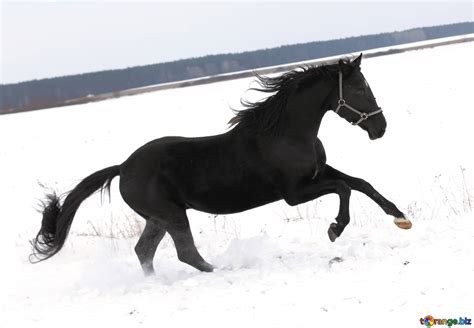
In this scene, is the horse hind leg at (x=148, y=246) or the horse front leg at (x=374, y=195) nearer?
the horse front leg at (x=374, y=195)

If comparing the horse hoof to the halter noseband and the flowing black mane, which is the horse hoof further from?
the flowing black mane

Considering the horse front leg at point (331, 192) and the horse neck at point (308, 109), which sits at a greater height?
the horse neck at point (308, 109)

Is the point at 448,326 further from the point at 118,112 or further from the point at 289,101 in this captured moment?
the point at 118,112

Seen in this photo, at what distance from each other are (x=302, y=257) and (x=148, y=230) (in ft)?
6.08

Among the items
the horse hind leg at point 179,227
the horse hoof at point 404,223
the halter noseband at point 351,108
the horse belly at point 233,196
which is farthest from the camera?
the horse hind leg at point 179,227

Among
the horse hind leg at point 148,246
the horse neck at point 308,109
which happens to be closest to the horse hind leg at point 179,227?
the horse hind leg at point 148,246

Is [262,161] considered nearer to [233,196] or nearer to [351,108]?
[233,196]

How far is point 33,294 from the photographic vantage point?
6.37 metres

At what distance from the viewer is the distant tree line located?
11775 cm

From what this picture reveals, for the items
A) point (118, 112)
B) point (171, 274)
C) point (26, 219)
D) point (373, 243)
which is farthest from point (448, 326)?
point (118, 112)

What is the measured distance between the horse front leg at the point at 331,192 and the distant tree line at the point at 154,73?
111 meters

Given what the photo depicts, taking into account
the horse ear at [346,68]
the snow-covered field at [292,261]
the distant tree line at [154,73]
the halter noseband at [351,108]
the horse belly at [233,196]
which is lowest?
the snow-covered field at [292,261]

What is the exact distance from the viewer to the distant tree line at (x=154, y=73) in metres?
118

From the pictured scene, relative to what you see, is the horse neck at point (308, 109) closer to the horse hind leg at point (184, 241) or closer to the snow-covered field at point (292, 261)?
the snow-covered field at point (292, 261)
